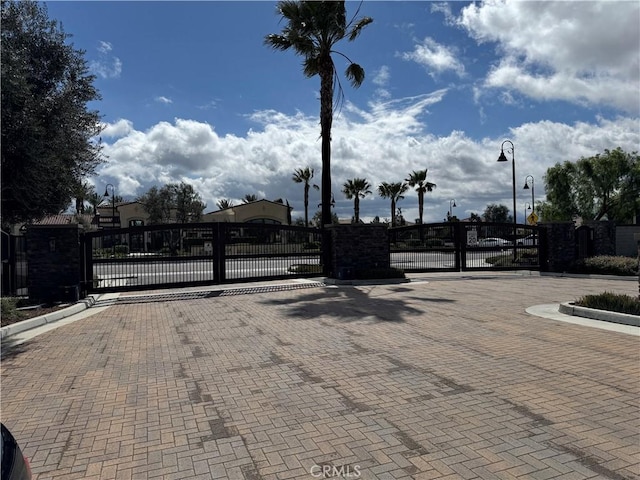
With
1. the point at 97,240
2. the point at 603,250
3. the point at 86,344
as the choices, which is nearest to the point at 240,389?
the point at 86,344

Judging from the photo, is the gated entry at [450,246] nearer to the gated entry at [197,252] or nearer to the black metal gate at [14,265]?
the gated entry at [197,252]

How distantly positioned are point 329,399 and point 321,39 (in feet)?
55.1

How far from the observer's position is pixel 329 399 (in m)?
5.05

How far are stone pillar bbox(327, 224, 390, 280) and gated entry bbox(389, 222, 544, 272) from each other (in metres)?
2.31

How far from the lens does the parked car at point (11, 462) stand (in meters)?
2.15

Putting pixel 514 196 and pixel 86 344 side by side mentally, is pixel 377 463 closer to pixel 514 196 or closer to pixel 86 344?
pixel 86 344

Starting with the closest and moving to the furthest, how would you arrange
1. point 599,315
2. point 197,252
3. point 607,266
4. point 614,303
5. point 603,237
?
point 599,315, point 614,303, point 197,252, point 607,266, point 603,237

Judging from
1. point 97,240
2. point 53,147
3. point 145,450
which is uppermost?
point 53,147

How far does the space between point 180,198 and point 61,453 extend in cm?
5214

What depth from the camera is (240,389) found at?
5.45 metres

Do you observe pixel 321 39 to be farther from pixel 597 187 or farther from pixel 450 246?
pixel 597 187

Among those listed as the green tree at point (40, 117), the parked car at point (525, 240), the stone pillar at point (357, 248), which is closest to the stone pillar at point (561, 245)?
the parked car at point (525, 240)

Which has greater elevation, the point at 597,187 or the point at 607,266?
the point at 597,187

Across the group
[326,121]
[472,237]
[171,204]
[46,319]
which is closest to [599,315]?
[46,319]
